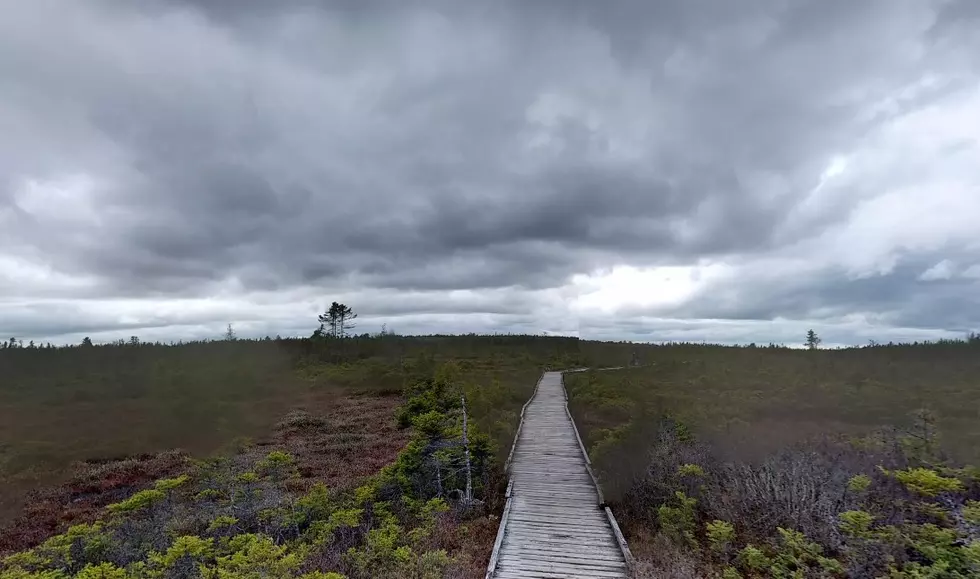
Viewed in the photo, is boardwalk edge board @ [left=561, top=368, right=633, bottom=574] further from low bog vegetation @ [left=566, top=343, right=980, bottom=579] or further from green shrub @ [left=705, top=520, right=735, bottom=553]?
green shrub @ [left=705, top=520, right=735, bottom=553]

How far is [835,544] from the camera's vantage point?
7.58m

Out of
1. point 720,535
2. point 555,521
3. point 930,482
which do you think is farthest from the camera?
point 555,521

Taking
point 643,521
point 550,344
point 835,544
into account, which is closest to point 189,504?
point 643,521

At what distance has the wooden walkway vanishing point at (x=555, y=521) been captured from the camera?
8344mm

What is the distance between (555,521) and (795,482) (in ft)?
15.9

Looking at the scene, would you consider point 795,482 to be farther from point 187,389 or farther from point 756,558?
point 187,389

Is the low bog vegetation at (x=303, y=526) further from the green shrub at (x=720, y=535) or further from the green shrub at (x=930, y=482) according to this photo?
the green shrub at (x=930, y=482)

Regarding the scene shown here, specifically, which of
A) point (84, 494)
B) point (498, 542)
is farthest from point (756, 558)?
point (84, 494)

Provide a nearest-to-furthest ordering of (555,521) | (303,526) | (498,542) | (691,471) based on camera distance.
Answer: (498,542) < (555,521) < (691,471) < (303,526)

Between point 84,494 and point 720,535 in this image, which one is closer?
point 720,535

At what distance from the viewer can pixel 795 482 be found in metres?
9.11

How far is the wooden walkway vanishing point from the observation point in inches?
328

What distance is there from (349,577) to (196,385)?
117 ft

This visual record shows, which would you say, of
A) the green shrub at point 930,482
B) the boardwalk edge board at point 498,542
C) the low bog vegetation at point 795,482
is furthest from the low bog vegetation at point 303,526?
the green shrub at point 930,482
